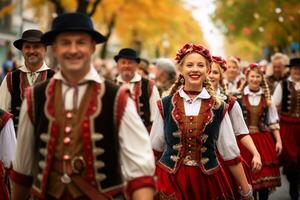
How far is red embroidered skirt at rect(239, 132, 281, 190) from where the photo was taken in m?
9.67

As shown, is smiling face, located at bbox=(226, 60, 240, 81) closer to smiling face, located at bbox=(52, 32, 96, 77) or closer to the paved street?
the paved street

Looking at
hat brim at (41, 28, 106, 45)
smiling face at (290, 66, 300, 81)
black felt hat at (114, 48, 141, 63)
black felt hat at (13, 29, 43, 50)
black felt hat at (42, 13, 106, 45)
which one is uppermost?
black felt hat at (13, 29, 43, 50)

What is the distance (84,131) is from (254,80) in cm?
605

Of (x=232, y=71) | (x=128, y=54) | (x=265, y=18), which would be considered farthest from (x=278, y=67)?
(x=265, y=18)

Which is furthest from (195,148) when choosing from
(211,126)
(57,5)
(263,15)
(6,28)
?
(6,28)

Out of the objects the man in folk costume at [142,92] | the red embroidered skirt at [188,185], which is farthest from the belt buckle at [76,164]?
the man in folk costume at [142,92]

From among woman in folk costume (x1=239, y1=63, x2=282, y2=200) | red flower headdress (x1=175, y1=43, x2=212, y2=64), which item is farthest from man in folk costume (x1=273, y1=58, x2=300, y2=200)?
red flower headdress (x1=175, y1=43, x2=212, y2=64)

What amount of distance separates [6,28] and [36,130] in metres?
37.2

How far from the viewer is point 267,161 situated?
995cm

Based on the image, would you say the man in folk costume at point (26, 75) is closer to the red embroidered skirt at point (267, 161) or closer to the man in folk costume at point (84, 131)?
the man in folk costume at point (84, 131)

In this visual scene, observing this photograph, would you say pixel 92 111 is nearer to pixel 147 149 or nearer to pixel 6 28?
pixel 147 149

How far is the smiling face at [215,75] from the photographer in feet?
27.0

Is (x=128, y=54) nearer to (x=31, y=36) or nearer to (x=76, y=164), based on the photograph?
(x=31, y=36)

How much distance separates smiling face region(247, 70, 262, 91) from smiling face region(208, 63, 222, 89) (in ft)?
5.36
